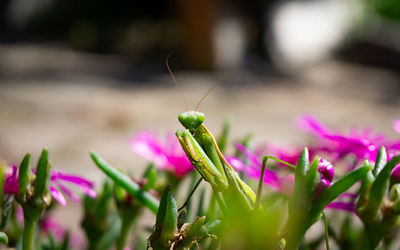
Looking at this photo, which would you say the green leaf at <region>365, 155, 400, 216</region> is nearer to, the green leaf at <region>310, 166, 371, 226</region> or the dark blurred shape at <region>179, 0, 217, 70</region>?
the green leaf at <region>310, 166, 371, 226</region>

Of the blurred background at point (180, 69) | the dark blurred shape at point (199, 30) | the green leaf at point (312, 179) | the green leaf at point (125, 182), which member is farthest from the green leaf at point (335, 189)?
the dark blurred shape at point (199, 30)

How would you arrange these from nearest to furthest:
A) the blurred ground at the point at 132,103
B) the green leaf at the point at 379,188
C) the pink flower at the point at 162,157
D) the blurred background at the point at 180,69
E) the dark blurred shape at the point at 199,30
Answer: the green leaf at the point at 379,188
the pink flower at the point at 162,157
the blurred ground at the point at 132,103
the blurred background at the point at 180,69
the dark blurred shape at the point at 199,30

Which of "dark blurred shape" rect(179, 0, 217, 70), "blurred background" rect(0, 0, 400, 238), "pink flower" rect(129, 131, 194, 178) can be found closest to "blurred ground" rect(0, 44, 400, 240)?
"blurred background" rect(0, 0, 400, 238)

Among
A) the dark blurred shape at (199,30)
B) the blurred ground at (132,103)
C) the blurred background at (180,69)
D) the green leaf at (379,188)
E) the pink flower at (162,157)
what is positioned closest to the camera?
the green leaf at (379,188)

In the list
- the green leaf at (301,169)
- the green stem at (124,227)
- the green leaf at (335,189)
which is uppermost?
the green leaf at (301,169)

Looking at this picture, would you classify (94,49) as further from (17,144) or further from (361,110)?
(17,144)

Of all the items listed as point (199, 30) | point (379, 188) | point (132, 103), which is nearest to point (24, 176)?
point (379, 188)

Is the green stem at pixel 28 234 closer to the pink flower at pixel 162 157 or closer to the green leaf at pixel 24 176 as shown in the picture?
the green leaf at pixel 24 176
